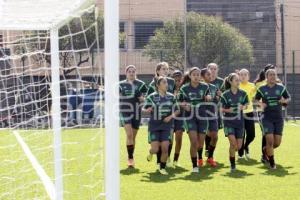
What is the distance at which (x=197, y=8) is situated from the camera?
84.6ft

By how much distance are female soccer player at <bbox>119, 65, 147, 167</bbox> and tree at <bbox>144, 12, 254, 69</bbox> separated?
1155 centimetres

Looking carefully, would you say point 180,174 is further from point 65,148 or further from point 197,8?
point 197,8

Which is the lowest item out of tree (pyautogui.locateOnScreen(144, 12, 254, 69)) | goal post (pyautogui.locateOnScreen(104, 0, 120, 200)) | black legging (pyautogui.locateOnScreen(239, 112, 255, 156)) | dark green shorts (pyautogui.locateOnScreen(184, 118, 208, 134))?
black legging (pyautogui.locateOnScreen(239, 112, 255, 156))

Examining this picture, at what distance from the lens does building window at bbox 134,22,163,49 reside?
2197 centimetres

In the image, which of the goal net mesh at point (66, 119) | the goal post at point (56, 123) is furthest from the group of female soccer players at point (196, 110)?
the goal post at point (56, 123)

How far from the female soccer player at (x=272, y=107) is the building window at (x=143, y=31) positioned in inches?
511

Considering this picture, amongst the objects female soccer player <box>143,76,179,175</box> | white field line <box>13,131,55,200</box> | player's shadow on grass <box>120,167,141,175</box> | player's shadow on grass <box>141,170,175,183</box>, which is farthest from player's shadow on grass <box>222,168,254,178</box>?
white field line <box>13,131,55,200</box>

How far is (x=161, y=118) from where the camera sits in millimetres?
8742

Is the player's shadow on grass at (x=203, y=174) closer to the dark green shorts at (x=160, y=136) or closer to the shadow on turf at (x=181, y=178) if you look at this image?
the shadow on turf at (x=181, y=178)

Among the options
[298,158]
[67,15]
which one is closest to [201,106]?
[298,158]

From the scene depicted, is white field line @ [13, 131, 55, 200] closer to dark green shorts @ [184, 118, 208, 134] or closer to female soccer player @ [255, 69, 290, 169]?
dark green shorts @ [184, 118, 208, 134]

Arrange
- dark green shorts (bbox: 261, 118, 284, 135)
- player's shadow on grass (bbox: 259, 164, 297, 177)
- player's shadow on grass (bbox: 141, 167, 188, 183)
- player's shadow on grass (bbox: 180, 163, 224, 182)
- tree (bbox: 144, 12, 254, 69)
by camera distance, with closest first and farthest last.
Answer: player's shadow on grass (bbox: 141, 167, 188, 183)
player's shadow on grass (bbox: 180, 163, 224, 182)
player's shadow on grass (bbox: 259, 164, 297, 177)
dark green shorts (bbox: 261, 118, 284, 135)
tree (bbox: 144, 12, 254, 69)

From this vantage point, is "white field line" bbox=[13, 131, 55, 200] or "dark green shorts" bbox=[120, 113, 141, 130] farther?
"dark green shorts" bbox=[120, 113, 141, 130]

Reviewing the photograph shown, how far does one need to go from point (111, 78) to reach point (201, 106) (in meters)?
5.51
